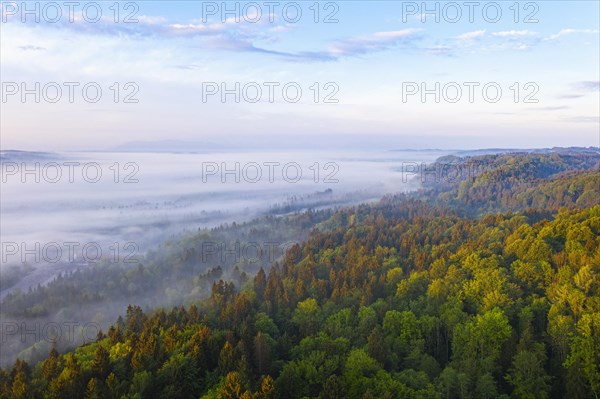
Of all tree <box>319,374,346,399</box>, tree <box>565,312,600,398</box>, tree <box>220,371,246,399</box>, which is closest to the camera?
tree <box>220,371,246,399</box>

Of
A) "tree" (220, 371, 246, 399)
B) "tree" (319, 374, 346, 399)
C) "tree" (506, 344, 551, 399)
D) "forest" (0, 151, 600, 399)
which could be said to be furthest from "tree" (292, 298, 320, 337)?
"tree" (506, 344, 551, 399)

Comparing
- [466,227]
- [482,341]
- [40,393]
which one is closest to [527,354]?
[482,341]

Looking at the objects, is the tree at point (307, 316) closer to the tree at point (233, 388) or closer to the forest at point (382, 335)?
the forest at point (382, 335)

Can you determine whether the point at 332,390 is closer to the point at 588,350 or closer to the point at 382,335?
the point at 382,335

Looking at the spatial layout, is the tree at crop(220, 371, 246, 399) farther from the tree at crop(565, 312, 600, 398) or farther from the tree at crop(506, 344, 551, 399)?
the tree at crop(565, 312, 600, 398)

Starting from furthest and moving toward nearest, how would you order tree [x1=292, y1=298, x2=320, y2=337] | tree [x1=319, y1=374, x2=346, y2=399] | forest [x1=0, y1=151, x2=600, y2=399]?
tree [x1=292, y1=298, x2=320, y2=337], forest [x1=0, y1=151, x2=600, y2=399], tree [x1=319, y1=374, x2=346, y2=399]

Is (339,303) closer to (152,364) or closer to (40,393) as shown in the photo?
(152,364)

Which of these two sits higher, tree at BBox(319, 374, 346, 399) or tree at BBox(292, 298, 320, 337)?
tree at BBox(319, 374, 346, 399)

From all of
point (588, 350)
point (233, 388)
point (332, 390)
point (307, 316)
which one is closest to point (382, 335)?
point (307, 316)

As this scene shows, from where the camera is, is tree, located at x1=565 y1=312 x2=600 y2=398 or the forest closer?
the forest

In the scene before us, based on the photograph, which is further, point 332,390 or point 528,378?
point 528,378

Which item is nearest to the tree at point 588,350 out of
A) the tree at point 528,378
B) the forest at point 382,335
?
the forest at point 382,335
